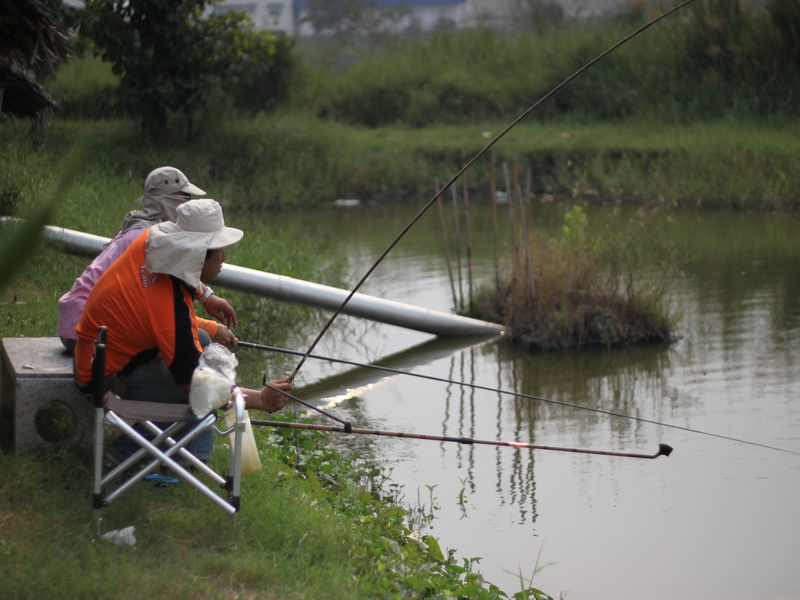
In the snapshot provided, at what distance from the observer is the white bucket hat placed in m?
3.85

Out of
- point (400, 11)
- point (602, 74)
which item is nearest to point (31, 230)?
point (602, 74)

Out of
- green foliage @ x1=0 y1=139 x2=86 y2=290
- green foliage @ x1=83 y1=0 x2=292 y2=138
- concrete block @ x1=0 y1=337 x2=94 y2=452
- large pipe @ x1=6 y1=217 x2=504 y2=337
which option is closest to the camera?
green foliage @ x1=0 y1=139 x2=86 y2=290

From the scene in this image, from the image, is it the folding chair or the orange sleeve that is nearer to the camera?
the folding chair

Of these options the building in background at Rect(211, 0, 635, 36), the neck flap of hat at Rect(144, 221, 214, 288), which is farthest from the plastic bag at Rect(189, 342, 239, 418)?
the building in background at Rect(211, 0, 635, 36)

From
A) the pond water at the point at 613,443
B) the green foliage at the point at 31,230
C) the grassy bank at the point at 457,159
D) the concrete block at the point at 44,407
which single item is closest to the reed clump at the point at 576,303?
the pond water at the point at 613,443

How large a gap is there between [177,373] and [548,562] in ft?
6.14

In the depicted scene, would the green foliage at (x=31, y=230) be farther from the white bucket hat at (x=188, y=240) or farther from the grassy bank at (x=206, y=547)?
the white bucket hat at (x=188, y=240)

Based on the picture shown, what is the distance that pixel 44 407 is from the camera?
4.46 meters

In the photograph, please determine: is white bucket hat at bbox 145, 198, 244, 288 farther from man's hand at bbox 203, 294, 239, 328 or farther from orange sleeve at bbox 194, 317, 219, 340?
man's hand at bbox 203, 294, 239, 328

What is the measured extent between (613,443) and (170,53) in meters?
12.2

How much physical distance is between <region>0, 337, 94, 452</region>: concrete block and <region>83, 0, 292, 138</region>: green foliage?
1188cm

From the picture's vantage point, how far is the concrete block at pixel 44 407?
432 cm

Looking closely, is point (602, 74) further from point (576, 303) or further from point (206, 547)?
point (206, 547)

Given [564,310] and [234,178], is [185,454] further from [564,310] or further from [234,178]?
[234,178]
